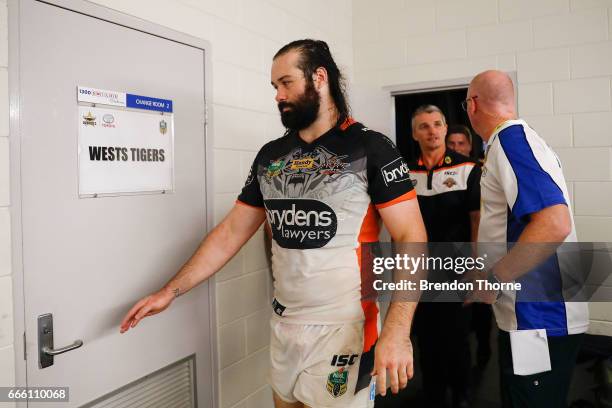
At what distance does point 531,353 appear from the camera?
1.64 meters

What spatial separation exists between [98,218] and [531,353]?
1.62 m

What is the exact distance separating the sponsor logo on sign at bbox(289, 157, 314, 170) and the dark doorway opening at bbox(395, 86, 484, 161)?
62.6 inches

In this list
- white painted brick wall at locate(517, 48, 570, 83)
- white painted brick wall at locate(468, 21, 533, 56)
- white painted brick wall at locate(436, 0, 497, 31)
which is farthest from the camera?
white painted brick wall at locate(436, 0, 497, 31)

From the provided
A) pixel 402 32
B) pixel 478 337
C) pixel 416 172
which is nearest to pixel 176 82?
pixel 416 172

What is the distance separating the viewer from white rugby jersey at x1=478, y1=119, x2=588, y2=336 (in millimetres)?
1595

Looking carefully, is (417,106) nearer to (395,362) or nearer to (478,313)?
(478,313)

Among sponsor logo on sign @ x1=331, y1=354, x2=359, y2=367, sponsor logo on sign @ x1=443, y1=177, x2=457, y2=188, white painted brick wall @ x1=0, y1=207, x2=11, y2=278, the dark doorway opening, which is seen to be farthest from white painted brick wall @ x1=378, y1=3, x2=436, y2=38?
white painted brick wall @ x1=0, y1=207, x2=11, y2=278

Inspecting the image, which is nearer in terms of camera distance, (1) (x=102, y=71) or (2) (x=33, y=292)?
(2) (x=33, y=292)

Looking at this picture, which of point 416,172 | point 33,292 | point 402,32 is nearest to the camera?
point 33,292

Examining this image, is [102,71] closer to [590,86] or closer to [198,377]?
[198,377]

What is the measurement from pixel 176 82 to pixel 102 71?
33 centimetres

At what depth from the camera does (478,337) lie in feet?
8.61

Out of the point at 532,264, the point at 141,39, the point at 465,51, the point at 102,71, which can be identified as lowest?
the point at 532,264

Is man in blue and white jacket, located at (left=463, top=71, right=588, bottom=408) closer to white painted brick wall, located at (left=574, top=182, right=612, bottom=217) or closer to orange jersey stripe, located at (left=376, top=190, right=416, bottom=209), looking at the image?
orange jersey stripe, located at (left=376, top=190, right=416, bottom=209)
